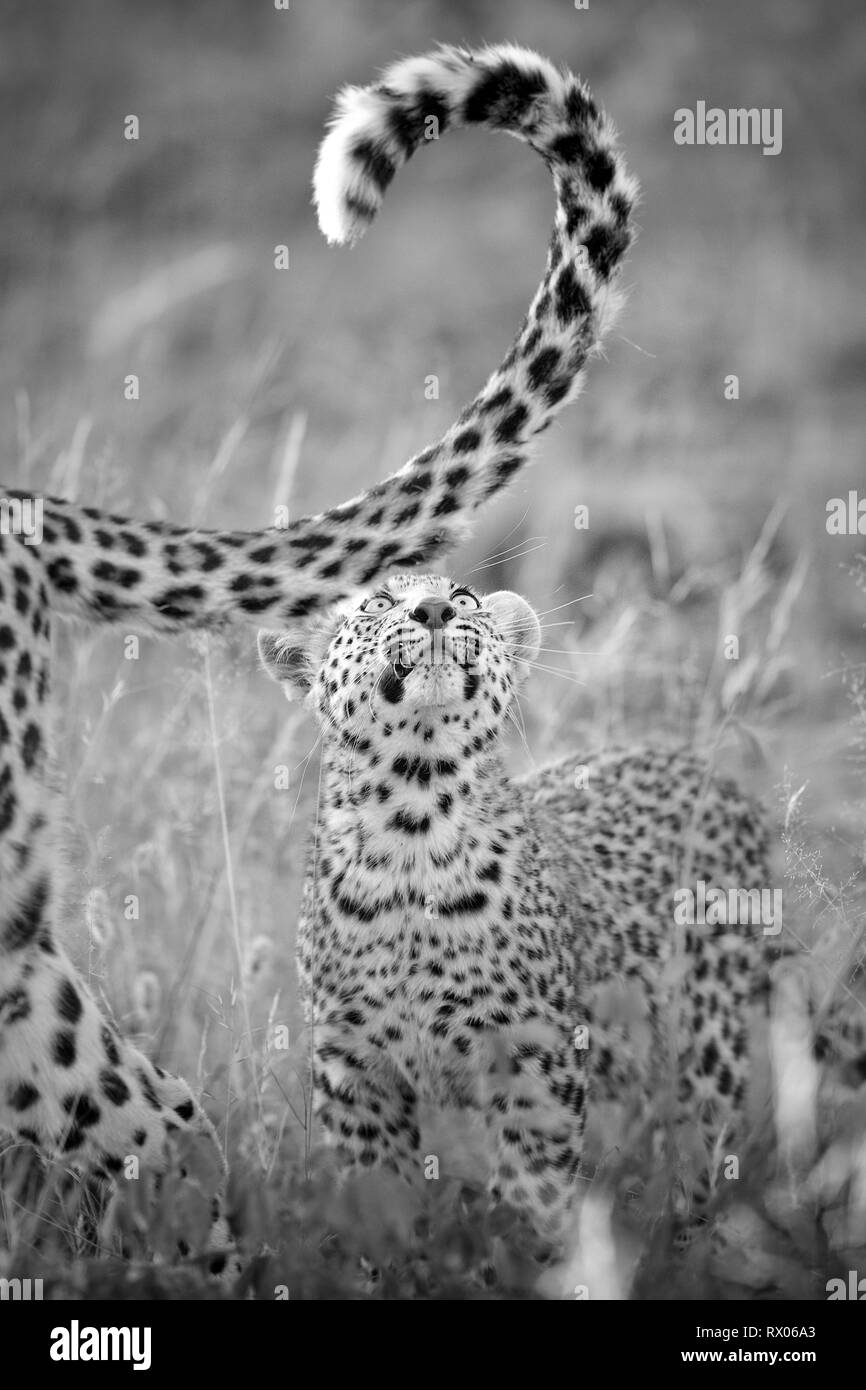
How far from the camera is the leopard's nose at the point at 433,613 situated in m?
5.07

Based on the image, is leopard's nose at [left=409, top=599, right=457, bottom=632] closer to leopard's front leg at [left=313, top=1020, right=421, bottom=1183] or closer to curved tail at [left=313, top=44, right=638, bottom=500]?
curved tail at [left=313, top=44, right=638, bottom=500]

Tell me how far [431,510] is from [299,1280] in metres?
2.05

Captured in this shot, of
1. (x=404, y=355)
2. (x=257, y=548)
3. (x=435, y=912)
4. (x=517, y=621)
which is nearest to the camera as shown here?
(x=257, y=548)

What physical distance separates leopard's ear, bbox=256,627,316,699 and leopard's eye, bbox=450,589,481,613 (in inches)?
20.3

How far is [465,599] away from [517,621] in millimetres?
261

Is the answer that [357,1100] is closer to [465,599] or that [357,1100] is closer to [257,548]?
[465,599]

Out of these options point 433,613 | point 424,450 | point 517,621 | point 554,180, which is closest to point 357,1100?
point 433,613

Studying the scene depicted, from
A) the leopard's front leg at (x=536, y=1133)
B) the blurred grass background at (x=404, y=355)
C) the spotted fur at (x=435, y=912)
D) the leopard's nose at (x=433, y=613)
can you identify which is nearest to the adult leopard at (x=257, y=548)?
the leopard's nose at (x=433, y=613)

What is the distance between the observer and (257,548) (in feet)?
16.4

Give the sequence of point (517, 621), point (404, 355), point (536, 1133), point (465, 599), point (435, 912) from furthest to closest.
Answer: point (404, 355) < point (517, 621) < point (465, 599) < point (435, 912) < point (536, 1133)

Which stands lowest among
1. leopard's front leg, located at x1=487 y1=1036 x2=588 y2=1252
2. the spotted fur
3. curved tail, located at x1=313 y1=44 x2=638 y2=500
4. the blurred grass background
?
leopard's front leg, located at x1=487 y1=1036 x2=588 y2=1252

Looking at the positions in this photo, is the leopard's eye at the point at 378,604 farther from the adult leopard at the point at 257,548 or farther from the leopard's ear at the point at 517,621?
the adult leopard at the point at 257,548

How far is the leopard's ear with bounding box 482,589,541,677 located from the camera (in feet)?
18.3

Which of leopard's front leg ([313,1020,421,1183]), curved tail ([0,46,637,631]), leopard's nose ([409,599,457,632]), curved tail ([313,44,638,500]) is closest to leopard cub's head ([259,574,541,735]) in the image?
leopard's nose ([409,599,457,632])
